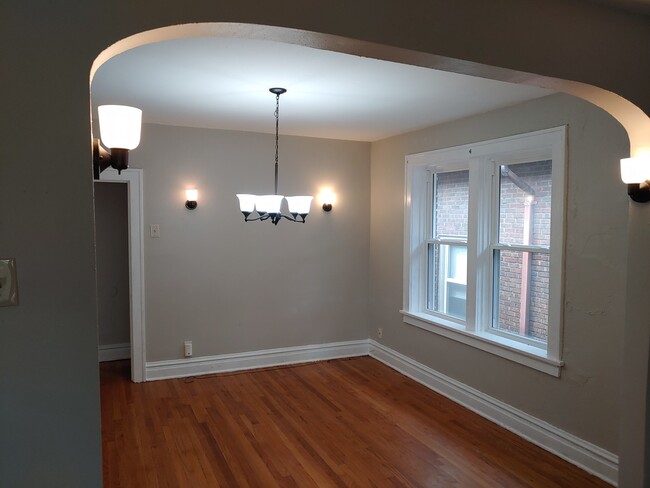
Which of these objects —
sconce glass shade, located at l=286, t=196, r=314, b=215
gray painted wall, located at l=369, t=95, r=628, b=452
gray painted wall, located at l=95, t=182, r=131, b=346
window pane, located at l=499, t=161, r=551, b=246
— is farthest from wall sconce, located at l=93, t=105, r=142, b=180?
gray painted wall, located at l=95, t=182, r=131, b=346

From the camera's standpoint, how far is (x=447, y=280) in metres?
4.59

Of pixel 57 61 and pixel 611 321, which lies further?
pixel 611 321

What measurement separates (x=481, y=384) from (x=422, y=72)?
250cm

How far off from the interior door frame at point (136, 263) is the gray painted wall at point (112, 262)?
89 cm

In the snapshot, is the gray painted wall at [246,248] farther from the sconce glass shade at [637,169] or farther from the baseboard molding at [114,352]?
the sconce glass shade at [637,169]

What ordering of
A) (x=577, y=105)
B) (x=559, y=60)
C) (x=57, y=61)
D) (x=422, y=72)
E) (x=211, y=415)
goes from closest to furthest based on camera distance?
(x=57, y=61)
(x=559, y=60)
(x=422, y=72)
(x=577, y=105)
(x=211, y=415)

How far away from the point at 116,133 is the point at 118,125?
0.03 m

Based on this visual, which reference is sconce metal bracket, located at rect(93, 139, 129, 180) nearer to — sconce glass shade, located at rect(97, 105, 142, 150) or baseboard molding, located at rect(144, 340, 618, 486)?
sconce glass shade, located at rect(97, 105, 142, 150)

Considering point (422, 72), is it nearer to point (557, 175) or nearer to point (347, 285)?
point (557, 175)

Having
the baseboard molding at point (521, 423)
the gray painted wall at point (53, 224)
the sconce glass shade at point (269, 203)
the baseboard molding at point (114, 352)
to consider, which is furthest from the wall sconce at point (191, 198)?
the gray painted wall at point (53, 224)

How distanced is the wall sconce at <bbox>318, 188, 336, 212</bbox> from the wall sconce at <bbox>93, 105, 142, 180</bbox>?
368 cm

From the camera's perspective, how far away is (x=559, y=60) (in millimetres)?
1833

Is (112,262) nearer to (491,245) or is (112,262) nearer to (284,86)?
(284,86)

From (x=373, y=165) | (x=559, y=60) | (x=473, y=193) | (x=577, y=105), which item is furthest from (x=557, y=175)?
(x=373, y=165)
